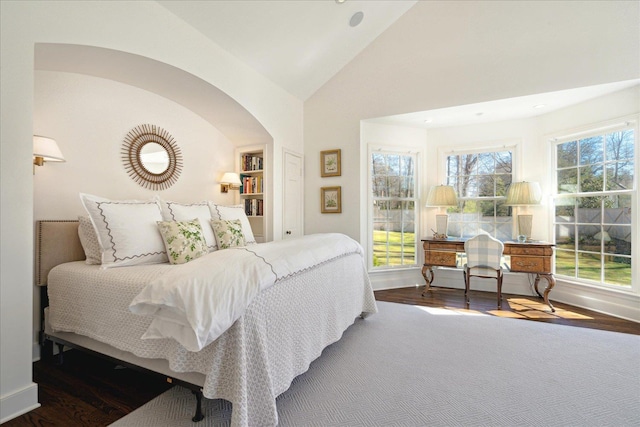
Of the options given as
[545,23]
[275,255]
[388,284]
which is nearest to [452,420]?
[275,255]

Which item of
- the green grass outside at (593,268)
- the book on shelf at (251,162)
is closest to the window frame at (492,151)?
the green grass outside at (593,268)

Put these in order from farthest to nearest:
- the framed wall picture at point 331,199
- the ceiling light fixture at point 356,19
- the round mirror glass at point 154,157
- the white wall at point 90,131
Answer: the framed wall picture at point 331,199, the ceiling light fixture at point 356,19, the round mirror glass at point 154,157, the white wall at point 90,131

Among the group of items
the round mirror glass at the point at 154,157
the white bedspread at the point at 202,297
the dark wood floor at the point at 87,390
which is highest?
the round mirror glass at the point at 154,157

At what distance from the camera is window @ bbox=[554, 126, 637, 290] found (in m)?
3.25

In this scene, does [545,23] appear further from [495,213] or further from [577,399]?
[577,399]

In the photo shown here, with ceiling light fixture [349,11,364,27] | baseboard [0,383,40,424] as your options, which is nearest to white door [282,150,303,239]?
ceiling light fixture [349,11,364,27]

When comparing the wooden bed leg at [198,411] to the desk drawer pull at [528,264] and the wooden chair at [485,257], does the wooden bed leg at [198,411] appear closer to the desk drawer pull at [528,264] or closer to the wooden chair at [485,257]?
the wooden chair at [485,257]

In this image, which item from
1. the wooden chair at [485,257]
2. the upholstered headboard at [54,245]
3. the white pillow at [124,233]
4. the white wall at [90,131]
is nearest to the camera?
the white pillow at [124,233]

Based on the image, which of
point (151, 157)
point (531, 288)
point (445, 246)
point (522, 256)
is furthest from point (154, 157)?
point (531, 288)

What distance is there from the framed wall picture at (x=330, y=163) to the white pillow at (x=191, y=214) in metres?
2.08

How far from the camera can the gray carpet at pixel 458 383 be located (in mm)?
1569

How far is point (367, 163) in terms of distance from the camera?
14.1 ft

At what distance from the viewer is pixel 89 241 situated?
212cm

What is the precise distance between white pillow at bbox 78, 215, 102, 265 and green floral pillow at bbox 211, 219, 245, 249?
85 cm
